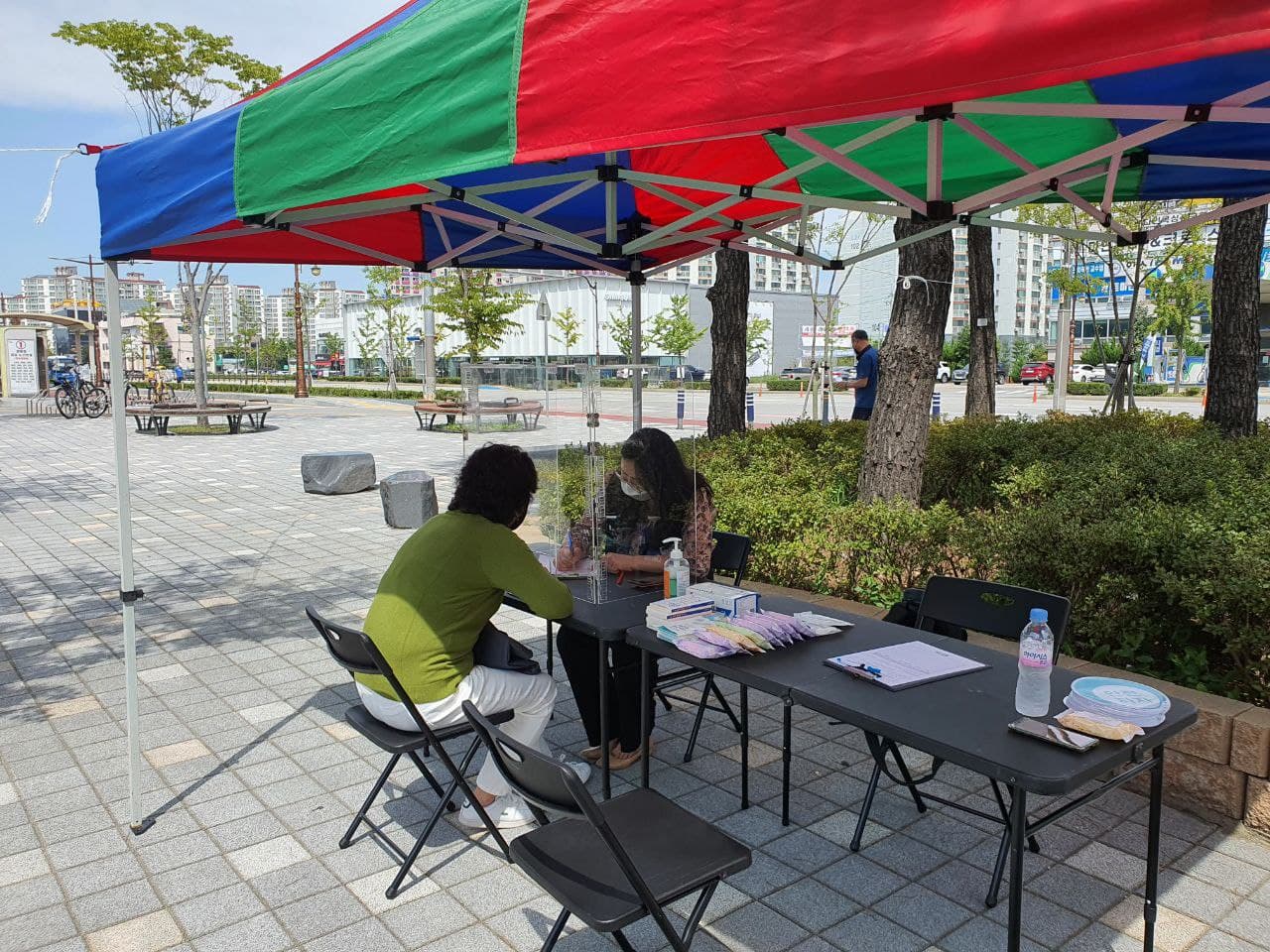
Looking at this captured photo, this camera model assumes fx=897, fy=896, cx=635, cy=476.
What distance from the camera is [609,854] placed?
2229 millimetres

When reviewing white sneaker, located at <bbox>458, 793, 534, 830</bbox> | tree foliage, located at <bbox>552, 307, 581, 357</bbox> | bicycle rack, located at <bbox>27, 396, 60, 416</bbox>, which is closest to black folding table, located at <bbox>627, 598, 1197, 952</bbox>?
white sneaker, located at <bbox>458, 793, 534, 830</bbox>

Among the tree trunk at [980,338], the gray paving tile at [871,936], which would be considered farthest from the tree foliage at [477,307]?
the gray paving tile at [871,936]

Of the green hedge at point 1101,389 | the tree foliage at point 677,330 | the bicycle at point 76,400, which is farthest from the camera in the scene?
the tree foliage at point 677,330

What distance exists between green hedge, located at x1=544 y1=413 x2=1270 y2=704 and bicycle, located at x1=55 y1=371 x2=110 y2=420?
23.9 m

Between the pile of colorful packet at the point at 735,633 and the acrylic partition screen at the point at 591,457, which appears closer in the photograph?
the pile of colorful packet at the point at 735,633

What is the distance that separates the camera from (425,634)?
299 cm

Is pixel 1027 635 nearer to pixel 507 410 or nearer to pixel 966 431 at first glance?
pixel 507 410

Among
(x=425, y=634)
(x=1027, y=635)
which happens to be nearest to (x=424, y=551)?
(x=425, y=634)

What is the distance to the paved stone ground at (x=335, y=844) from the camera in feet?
8.84

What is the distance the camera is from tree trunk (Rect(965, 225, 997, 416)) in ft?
40.7

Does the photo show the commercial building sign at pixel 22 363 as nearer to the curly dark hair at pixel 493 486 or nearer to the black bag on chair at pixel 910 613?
the curly dark hair at pixel 493 486

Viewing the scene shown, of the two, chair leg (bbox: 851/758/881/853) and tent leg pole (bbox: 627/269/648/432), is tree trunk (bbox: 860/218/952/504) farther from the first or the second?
chair leg (bbox: 851/758/881/853)

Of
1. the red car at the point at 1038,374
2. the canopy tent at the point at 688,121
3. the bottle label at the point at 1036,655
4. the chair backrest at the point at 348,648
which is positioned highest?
the canopy tent at the point at 688,121

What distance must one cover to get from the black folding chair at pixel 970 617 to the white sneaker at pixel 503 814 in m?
1.19
